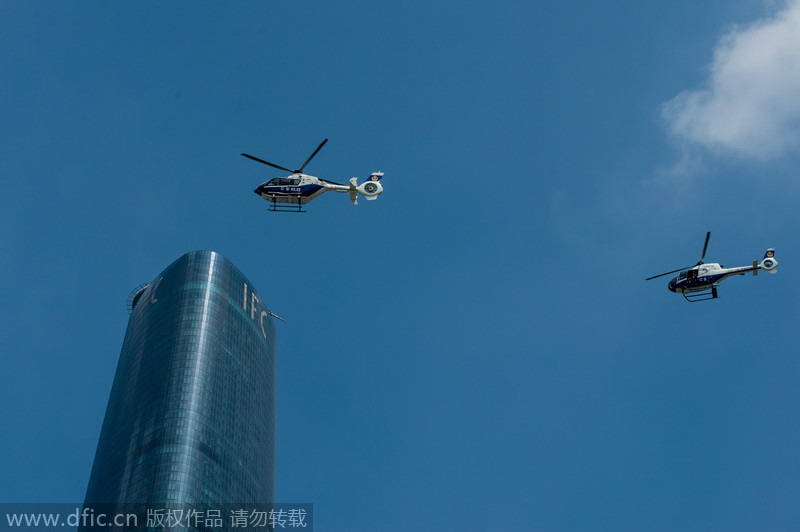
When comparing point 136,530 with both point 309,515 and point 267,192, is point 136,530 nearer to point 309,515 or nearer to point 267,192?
point 309,515

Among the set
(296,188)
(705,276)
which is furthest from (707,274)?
(296,188)

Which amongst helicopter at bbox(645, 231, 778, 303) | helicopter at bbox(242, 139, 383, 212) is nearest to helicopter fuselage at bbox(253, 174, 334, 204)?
helicopter at bbox(242, 139, 383, 212)

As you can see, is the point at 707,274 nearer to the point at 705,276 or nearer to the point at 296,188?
the point at 705,276

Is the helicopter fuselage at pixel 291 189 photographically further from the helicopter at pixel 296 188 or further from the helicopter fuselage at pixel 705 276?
the helicopter fuselage at pixel 705 276

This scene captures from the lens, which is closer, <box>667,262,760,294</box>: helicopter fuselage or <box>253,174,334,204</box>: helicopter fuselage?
<box>253,174,334,204</box>: helicopter fuselage

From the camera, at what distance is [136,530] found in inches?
7003

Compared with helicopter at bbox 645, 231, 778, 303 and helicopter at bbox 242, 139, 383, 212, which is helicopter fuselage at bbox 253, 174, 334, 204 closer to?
helicopter at bbox 242, 139, 383, 212

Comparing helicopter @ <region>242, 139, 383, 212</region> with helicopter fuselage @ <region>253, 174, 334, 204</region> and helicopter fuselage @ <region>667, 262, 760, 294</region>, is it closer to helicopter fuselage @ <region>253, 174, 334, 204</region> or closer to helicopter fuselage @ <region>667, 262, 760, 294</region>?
helicopter fuselage @ <region>253, 174, 334, 204</region>

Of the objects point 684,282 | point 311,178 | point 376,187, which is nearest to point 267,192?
point 311,178

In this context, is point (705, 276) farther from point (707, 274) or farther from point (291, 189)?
point (291, 189)

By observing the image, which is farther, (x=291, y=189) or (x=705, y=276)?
(x=705, y=276)

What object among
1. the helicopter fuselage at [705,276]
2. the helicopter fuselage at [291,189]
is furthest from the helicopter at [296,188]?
the helicopter fuselage at [705,276]

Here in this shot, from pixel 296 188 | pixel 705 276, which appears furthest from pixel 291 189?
pixel 705 276

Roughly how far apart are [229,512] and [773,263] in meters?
114
